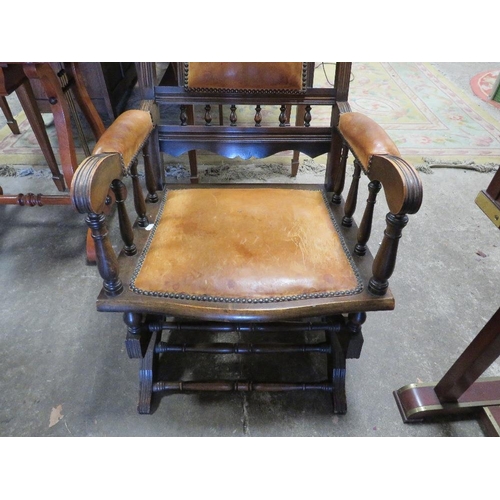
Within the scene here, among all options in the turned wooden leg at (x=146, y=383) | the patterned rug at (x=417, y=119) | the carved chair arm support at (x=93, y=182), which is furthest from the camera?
the patterned rug at (x=417, y=119)

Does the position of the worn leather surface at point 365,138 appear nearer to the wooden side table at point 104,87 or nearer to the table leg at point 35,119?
the table leg at point 35,119

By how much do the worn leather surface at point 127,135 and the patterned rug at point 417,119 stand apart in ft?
5.62

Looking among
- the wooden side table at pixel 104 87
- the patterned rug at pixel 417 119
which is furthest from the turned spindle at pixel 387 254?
the wooden side table at pixel 104 87

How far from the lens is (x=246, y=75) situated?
3.74 ft

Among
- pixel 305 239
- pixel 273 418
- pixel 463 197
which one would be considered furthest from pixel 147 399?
pixel 463 197

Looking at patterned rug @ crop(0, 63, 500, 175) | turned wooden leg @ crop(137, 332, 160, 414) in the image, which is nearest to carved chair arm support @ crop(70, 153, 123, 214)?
turned wooden leg @ crop(137, 332, 160, 414)

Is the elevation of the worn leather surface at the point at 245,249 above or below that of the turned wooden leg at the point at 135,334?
above

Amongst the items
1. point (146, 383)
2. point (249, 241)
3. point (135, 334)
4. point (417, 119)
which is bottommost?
point (417, 119)

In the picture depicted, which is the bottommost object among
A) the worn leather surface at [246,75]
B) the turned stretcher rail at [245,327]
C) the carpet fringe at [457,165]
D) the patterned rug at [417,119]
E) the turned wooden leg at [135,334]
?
the patterned rug at [417,119]

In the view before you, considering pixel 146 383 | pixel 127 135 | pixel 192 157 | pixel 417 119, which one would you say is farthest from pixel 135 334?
pixel 417 119

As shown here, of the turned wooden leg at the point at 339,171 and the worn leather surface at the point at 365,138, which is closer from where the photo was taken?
the worn leather surface at the point at 365,138

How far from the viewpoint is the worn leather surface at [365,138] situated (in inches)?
33.0

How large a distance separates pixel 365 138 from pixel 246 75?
1.54 feet

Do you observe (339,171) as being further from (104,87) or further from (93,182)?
(104,87)
